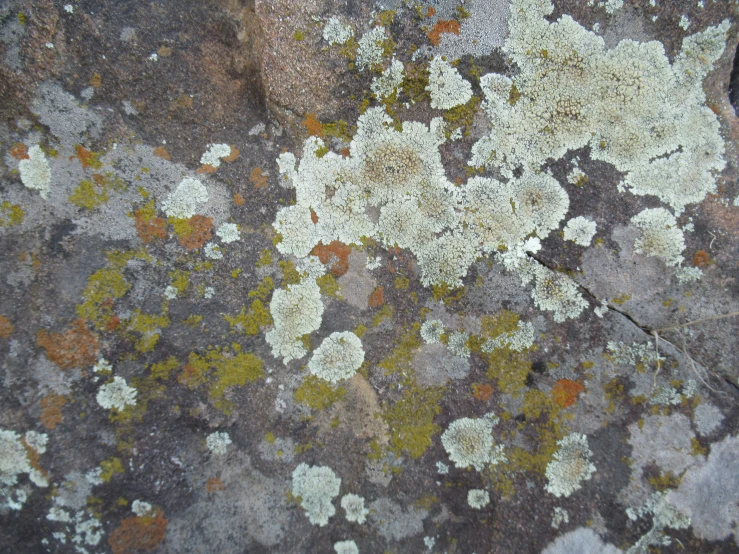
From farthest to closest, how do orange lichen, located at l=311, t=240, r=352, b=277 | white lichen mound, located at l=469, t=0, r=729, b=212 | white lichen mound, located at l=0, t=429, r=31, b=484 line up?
1. orange lichen, located at l=311, t=240, r=352, b=277
2. white lichen mound, located at l=469, t=0, r=729, b=212
3. white lichen mound, located at l=0, t=429, r=31, b=484

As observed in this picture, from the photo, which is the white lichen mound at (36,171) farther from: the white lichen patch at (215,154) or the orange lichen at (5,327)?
the white lichen patch at (215,154)

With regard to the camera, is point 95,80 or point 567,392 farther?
point 567,392

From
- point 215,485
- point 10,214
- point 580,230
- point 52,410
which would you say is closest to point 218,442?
point 215,485

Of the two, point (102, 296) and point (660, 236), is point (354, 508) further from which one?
point (660, 236)

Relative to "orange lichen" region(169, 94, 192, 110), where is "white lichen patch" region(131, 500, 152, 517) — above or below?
below

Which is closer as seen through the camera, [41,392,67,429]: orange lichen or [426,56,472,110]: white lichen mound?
[41,392,67,429]: orange lichen

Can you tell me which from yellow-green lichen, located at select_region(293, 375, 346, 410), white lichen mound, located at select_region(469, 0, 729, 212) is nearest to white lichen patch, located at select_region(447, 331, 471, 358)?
yellow-green lichen, located at select_region(293, 375, 346, 410)

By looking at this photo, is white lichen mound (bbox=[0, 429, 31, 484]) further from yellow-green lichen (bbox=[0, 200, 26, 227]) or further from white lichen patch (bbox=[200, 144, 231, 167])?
white lichen patch (bbox=[200, 144, 231, 167])
